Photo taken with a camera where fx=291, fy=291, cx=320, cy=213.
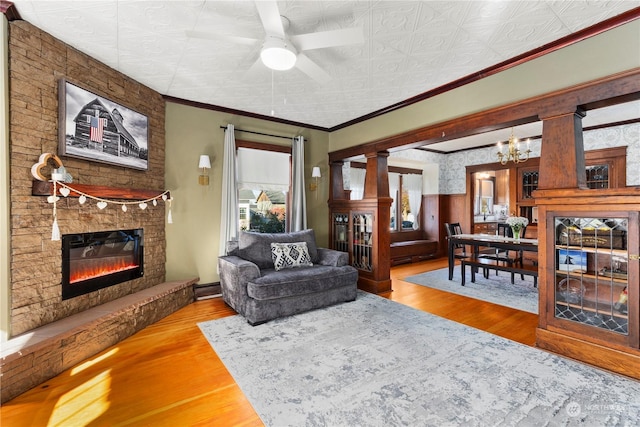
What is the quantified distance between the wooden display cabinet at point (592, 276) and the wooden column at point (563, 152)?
4.8 inches

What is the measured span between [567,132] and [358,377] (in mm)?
2785

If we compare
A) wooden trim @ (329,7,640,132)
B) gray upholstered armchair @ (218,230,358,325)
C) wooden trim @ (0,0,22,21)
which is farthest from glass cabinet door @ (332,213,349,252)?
wooden trim @ (0,0,22,21)

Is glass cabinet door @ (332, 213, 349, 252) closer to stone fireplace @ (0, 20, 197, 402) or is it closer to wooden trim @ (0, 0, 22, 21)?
stone fireplace @ (0, 20, 197, 402)

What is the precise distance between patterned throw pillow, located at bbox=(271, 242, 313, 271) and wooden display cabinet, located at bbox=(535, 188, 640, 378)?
2.69 m

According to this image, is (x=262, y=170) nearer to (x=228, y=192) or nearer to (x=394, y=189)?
(x=228, y=192)

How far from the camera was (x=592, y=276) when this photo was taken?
8.30ft

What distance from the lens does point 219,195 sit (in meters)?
4.37

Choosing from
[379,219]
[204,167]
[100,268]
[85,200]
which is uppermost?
[204,167]

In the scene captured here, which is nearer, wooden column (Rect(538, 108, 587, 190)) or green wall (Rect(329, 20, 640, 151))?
green wall (Rect(329, 20, 640, 151))

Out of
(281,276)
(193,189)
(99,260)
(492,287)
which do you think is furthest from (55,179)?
(492,287)

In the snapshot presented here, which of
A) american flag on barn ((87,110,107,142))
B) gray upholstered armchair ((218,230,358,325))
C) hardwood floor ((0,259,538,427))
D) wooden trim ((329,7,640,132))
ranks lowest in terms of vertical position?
hardwood floor ((0,259,538,427))

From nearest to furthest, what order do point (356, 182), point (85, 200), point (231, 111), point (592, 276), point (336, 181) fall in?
point (592, 276)
point (85, 200)
point (231, 111)
point (336, 181)
point (356, 182)

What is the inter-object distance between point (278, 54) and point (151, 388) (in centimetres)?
264

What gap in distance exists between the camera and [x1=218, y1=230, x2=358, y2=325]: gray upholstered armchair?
333 centimetres
